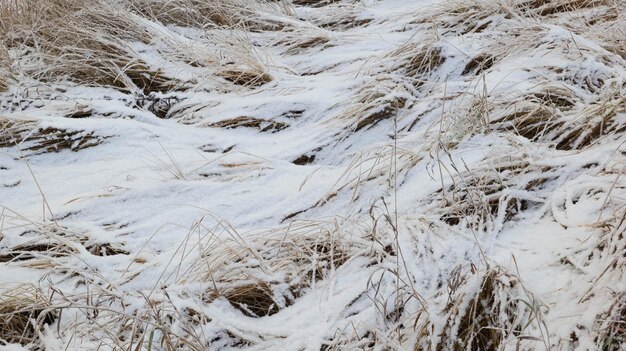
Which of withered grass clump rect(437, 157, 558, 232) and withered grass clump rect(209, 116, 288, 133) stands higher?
withered grass clump rect(437, 157, 558, 232)

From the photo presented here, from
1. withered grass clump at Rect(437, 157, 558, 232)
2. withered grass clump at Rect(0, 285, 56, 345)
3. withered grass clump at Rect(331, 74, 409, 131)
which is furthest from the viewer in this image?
withered grass clump at Rect(331, 74, 409, 131)

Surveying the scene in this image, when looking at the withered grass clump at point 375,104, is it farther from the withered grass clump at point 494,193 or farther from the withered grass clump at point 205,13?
the withered grass clump at point 205,13

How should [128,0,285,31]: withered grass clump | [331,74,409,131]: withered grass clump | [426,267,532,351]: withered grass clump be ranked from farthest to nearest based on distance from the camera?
[128,0,285,31]: withered grass clump
[331,74,409,131]: withered grass clump
[426,267,532,351]: withered grass clump

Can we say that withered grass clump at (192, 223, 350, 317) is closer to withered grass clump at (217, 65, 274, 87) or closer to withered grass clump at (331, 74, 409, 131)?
withered grass clump at (331, 74, 409, 131)

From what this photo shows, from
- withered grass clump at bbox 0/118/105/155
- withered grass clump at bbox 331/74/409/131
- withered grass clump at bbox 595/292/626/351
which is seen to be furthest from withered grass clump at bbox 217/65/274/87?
withered grass clump at bbox 595/292/626/351

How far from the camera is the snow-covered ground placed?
1176 millimetres

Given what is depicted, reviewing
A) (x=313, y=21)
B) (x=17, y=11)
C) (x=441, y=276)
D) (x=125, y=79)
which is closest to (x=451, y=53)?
(x=313, y=21)

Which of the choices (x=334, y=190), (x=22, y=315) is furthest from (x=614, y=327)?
(x=22, y=315)

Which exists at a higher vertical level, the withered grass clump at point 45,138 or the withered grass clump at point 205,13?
the withered grass clump at point 205,13

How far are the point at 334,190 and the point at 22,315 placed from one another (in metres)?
0.94

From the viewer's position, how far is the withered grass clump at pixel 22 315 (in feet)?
4.06

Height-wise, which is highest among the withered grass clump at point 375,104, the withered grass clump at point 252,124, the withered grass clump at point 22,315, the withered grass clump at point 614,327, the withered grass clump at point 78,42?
the withered grass clump at point 78,42

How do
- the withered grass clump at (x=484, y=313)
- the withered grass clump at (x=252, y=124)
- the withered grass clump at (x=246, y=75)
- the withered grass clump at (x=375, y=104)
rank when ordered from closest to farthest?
1. the withered grass clump at (x=484, y=313)
2. the withered grass clump at (x=375, y=104)
3. the withered grass clump at (x=252, y=124)
4. the withered grass clump at (x=246, y=75)

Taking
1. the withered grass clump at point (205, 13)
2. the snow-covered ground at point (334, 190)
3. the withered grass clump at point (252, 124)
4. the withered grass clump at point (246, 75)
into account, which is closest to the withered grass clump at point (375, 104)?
the snow-covered ground at point (334, 190)
